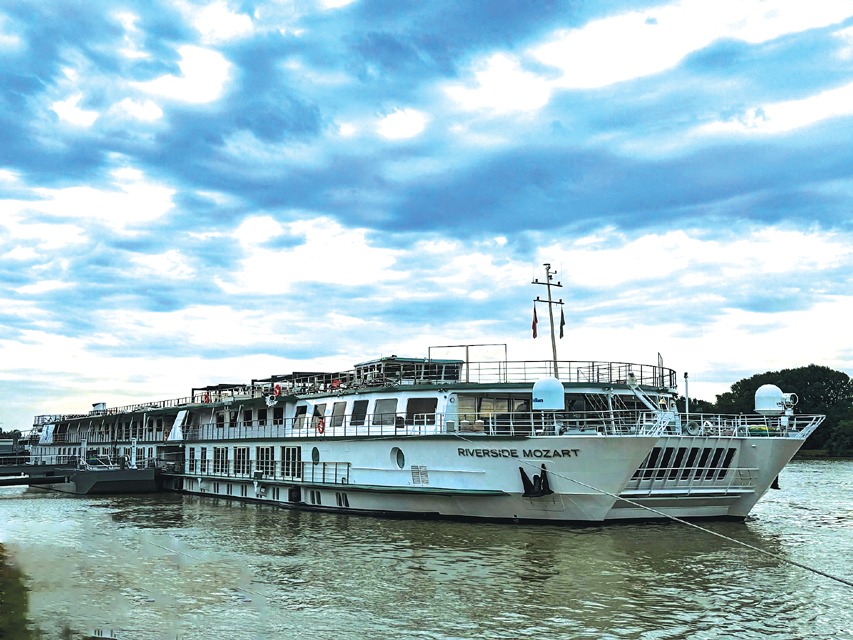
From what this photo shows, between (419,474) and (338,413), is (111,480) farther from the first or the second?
(419,474)

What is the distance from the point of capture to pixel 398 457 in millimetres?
32031

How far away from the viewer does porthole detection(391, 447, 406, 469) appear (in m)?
31.9

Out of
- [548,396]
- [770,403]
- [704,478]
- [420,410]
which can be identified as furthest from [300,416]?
[770,403]

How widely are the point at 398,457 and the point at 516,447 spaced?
18.6 feet

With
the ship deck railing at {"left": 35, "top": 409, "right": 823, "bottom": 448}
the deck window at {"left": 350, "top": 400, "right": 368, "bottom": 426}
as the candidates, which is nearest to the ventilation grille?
the ship deck railing at {"left": 35, "top": 409, "right": 823, "bottom": 448}

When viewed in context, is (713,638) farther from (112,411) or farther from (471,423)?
(112,411)

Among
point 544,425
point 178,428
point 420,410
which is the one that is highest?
point 420,410

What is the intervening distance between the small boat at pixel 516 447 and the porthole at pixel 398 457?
0.17ft

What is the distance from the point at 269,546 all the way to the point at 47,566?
6.54 m

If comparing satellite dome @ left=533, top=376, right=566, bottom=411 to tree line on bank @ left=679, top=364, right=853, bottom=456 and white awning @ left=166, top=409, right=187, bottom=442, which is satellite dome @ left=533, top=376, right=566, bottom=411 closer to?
white awning @ left=166, top=409, right=187, bottom=442

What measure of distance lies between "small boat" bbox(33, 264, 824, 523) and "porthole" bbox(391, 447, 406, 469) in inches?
2.0

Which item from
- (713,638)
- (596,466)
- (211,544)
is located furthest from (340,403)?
(713,638)

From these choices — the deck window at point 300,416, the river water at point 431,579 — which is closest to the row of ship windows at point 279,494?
the river water at point 431,579

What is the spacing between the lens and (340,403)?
36750mm
